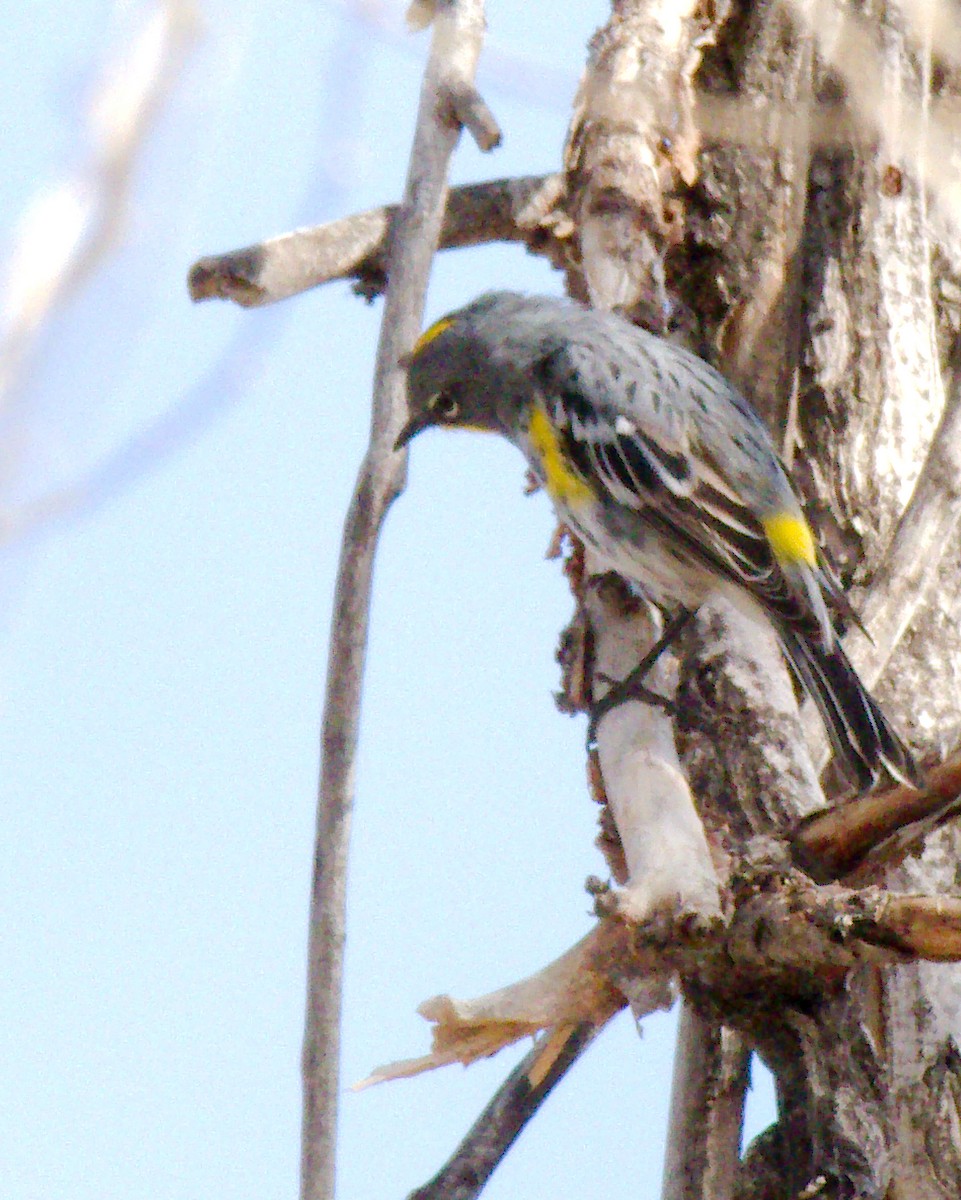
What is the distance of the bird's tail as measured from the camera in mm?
3008

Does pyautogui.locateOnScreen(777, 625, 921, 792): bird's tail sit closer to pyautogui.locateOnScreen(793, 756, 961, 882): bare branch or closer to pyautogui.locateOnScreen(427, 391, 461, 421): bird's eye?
pyautogui.locateOnScreen(793, 756, 961, 882): bare branch

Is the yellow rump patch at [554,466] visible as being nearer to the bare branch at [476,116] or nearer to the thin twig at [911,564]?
the thin twig at [911,564]

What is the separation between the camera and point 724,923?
2566mm

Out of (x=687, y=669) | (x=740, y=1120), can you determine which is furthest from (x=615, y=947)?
(x=687, y=669)

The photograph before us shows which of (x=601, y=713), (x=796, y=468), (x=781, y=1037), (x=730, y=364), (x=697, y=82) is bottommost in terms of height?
(x=781, y=1037)

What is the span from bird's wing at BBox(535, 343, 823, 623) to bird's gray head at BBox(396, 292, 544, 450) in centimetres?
32

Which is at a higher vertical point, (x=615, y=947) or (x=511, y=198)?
(x=511, y=198)

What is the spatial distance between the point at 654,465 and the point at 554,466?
0.34 metres

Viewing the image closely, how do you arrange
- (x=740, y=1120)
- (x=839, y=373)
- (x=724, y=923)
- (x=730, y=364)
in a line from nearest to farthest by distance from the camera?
(x=724, y=923) → (x=740, y=1120) → (x=839, y=373) → (x=730, y=364)

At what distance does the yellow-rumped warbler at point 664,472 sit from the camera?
3836mm

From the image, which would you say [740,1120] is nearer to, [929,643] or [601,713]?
[601,713]

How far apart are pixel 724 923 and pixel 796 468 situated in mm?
1861

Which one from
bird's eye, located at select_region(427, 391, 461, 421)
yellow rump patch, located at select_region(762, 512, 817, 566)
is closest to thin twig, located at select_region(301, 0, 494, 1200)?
yellow rump patch, located at select_region(762, 512, 817, 566)

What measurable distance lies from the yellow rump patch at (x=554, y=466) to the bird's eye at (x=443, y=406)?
0.37 meters
